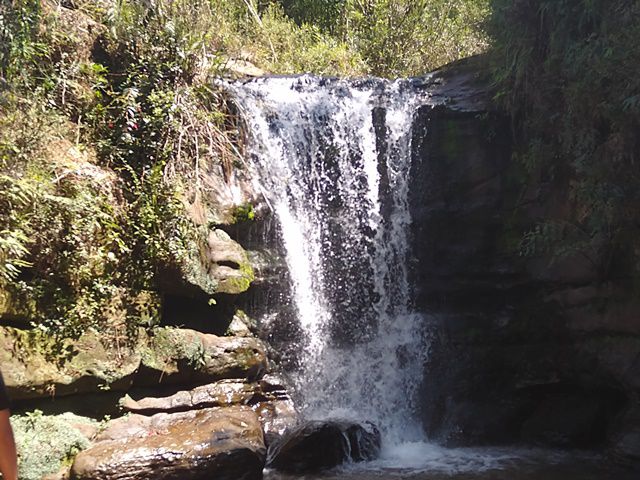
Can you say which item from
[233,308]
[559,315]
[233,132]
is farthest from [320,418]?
[233,132]

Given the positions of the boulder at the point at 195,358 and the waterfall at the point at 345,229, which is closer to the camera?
the boulder at the point at 195,358

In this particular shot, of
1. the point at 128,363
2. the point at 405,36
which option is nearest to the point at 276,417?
the point at 128,363

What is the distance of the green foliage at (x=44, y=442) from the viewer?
5250 millimetres

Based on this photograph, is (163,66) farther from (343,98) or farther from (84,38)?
(343,98)

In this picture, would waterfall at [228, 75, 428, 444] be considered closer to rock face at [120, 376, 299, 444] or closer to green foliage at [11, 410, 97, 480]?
rock face at [120, 376, 299, 444]

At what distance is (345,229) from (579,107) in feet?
11.9

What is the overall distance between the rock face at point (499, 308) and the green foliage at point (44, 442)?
455 centimetres

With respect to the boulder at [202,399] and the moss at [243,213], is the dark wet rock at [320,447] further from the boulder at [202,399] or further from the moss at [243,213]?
the moss at [243,213]

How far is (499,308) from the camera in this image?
8336mm

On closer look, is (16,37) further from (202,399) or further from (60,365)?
(202,399)

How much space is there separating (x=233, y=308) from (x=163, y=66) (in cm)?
340

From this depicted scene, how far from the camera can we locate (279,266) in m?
8.38

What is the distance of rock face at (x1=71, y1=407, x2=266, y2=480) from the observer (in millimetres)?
5336

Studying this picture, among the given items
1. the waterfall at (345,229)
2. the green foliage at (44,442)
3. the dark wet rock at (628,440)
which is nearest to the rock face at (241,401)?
the waterfall at (345,229)
